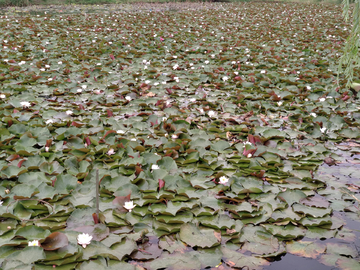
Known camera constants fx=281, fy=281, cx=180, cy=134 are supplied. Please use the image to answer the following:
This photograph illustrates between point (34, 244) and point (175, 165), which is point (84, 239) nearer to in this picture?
point (34, 244)

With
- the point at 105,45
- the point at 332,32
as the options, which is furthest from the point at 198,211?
the point at 332,32

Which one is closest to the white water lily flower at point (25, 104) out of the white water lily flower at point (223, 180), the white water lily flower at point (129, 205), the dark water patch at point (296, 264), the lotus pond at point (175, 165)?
the lotus pond at point (175, 165)

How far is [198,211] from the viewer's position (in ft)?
5.93

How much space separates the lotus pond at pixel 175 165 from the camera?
5.05 ft

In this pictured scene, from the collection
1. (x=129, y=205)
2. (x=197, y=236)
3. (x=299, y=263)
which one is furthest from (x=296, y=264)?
(x=129, y=205)

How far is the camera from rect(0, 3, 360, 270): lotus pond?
5.05 ft

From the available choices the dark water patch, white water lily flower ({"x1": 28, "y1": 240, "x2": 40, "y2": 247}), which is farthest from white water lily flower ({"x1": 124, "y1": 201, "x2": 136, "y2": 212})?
the dark water patch

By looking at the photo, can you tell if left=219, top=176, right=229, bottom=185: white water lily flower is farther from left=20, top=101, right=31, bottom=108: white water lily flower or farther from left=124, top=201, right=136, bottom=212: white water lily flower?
left=20, top=101, right=31, bottom=108: white water lily flower

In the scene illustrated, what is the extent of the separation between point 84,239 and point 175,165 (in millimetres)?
916

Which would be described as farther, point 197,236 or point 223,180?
point 223,180

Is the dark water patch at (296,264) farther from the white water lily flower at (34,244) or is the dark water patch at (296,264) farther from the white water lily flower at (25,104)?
the white water lily flower at (25,104)

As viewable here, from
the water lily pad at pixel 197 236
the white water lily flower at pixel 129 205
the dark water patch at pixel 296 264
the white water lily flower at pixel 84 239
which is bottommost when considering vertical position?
the dark water patch at pixel 296 264

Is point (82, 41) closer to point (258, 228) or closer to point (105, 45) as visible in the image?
point (105, 45)

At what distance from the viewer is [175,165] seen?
7.25 ft
